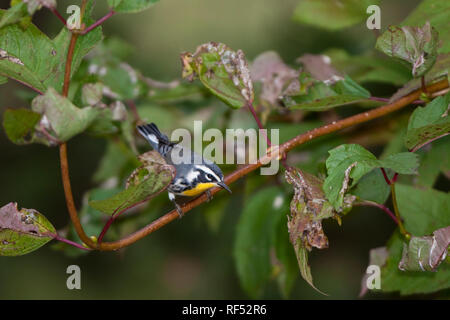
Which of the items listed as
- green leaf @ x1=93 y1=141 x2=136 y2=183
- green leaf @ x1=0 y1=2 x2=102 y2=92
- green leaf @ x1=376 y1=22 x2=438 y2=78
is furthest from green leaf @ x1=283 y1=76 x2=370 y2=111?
green leaf @ x1=93 y1=141 x2=136 y2=183

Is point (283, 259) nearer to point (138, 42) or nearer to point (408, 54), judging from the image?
point (408, 54)

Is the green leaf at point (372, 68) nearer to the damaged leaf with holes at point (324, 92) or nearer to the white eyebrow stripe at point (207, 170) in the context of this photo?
the damaged leaf with holes at point (324, 92)

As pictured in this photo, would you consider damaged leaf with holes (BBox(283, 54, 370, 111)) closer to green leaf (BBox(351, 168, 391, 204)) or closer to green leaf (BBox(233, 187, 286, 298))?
green leaf (BBox(351, 168, 391, 204))

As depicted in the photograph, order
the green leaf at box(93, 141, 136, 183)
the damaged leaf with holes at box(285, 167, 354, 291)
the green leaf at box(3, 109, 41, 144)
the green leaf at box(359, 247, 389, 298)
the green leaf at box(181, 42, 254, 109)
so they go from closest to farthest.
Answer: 1. the green leaf at box(3, 109, 41, 144)
2. the damaged leaf with holes at box(285, 167, 354, 291)
3. the green leaf at box(181, 42, 254, 109)
4. the green leaf at box(359, 247, 389, 298)
5. the green leaf at box(93, 141, 136, 183)

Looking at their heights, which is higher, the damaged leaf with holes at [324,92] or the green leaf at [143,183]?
the damaged leaf with holes at [324,92]

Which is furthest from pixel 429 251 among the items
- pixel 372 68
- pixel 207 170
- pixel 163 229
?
pixel 163 229

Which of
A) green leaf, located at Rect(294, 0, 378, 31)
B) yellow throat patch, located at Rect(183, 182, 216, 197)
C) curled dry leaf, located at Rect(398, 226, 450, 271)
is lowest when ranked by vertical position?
curled dry leaf, located at Rect(398, 226, 450, 271)

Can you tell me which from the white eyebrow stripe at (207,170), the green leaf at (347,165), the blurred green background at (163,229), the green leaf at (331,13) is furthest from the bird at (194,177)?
the blurred green background at (163,229)

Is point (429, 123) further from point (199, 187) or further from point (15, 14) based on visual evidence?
point (15, 14)
